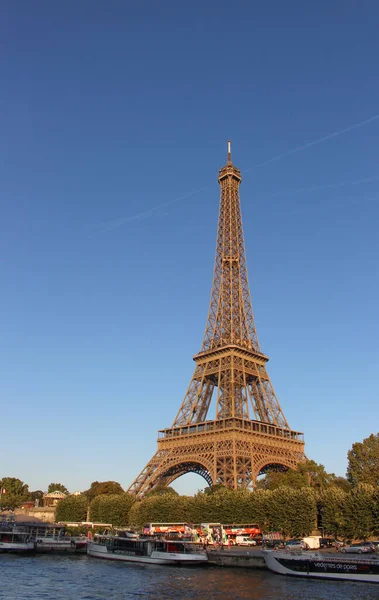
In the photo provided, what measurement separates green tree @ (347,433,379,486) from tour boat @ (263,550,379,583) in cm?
3442

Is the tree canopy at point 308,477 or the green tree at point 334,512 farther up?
the tree canopy at point 308,477

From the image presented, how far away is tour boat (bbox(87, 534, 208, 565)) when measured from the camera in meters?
56.4

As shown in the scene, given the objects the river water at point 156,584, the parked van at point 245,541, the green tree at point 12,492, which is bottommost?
the river water at point 156,584

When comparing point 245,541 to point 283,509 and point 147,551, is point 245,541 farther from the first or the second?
point 147,551

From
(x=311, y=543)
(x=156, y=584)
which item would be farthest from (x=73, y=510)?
(x=156, y=584)

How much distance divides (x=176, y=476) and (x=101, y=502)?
13644 millimetres

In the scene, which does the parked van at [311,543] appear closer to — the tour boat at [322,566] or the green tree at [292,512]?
the green tree at [292,512]

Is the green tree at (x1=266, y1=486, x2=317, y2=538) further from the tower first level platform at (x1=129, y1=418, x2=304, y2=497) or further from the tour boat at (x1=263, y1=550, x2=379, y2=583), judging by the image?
the tour boat at (x1=263, y1=550, x2=379, y2=583)

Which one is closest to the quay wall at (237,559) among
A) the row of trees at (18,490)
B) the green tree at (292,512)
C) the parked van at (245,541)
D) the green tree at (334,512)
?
the parked van at (245,541)

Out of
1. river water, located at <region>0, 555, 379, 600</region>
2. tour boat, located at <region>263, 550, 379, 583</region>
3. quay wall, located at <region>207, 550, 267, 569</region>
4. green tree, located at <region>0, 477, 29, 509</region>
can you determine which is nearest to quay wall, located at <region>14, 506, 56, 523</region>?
green tree, located at <region>0, 477, 29, 509</region>

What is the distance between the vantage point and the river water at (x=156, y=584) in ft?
124

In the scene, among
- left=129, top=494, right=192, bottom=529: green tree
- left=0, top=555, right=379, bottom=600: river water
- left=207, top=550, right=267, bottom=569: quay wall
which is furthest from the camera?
left=129, top=494, right=192, bottom=529: green tree

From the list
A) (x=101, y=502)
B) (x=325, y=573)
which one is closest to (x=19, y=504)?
(x=101, y=502)

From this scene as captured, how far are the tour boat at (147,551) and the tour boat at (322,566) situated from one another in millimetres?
8930
